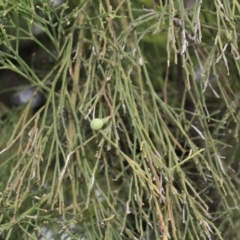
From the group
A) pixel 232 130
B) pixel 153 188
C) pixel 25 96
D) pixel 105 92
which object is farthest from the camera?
pixel 25 96

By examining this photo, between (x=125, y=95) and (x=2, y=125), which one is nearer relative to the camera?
(x=125, y=95)

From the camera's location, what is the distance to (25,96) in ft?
4.93

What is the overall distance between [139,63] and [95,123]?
0.14m

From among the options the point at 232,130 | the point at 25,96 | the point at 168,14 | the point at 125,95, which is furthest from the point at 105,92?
the point at 25,96

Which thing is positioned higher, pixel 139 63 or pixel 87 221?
pixel 139 63

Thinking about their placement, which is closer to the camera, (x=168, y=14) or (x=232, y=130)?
(x=168, y=14)

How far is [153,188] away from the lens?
89 cm

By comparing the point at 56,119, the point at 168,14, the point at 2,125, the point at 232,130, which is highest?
the point at 168,14

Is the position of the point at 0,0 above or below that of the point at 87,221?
above

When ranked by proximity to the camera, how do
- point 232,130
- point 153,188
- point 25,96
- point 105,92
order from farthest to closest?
point 25,96, point 232,130, point 105,92, point 153,188

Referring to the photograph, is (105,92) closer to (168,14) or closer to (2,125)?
(168,14)

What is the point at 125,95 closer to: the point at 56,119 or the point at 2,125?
the point at 56,119

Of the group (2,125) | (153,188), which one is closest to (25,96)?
(2,125)

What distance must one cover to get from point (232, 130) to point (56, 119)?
394mm
